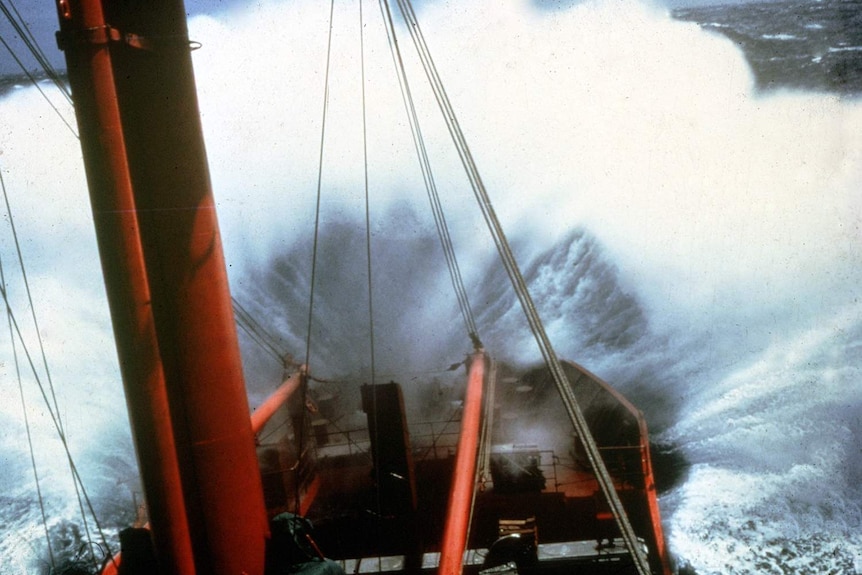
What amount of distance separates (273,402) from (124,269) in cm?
701

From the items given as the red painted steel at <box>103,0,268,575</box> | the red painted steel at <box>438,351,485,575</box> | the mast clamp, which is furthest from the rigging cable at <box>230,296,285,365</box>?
the mast clamp

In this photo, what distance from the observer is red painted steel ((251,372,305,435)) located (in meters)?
9.10

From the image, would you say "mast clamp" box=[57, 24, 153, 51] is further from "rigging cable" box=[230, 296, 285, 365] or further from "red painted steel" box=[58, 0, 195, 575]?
"rigging cable" box=[230, 296, 285, 365]

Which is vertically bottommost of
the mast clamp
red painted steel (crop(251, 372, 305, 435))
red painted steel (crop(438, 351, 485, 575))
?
red painted steel (crop(438, 351, 485, 575))

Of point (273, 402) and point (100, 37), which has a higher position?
point (100, 37)

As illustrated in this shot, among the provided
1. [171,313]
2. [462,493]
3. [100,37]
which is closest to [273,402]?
[462,493]

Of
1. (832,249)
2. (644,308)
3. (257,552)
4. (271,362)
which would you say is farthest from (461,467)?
(832,249)

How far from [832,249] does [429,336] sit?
1812cm

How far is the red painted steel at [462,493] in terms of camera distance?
543cm

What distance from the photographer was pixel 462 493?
6461 mm

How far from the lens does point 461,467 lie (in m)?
→ 6.98

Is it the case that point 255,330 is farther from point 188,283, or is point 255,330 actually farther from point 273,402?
point 188,283

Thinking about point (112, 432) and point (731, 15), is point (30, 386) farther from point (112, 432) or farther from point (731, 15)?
point (731, 15)

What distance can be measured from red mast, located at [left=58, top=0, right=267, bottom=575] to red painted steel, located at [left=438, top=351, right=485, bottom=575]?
222 centimetres
